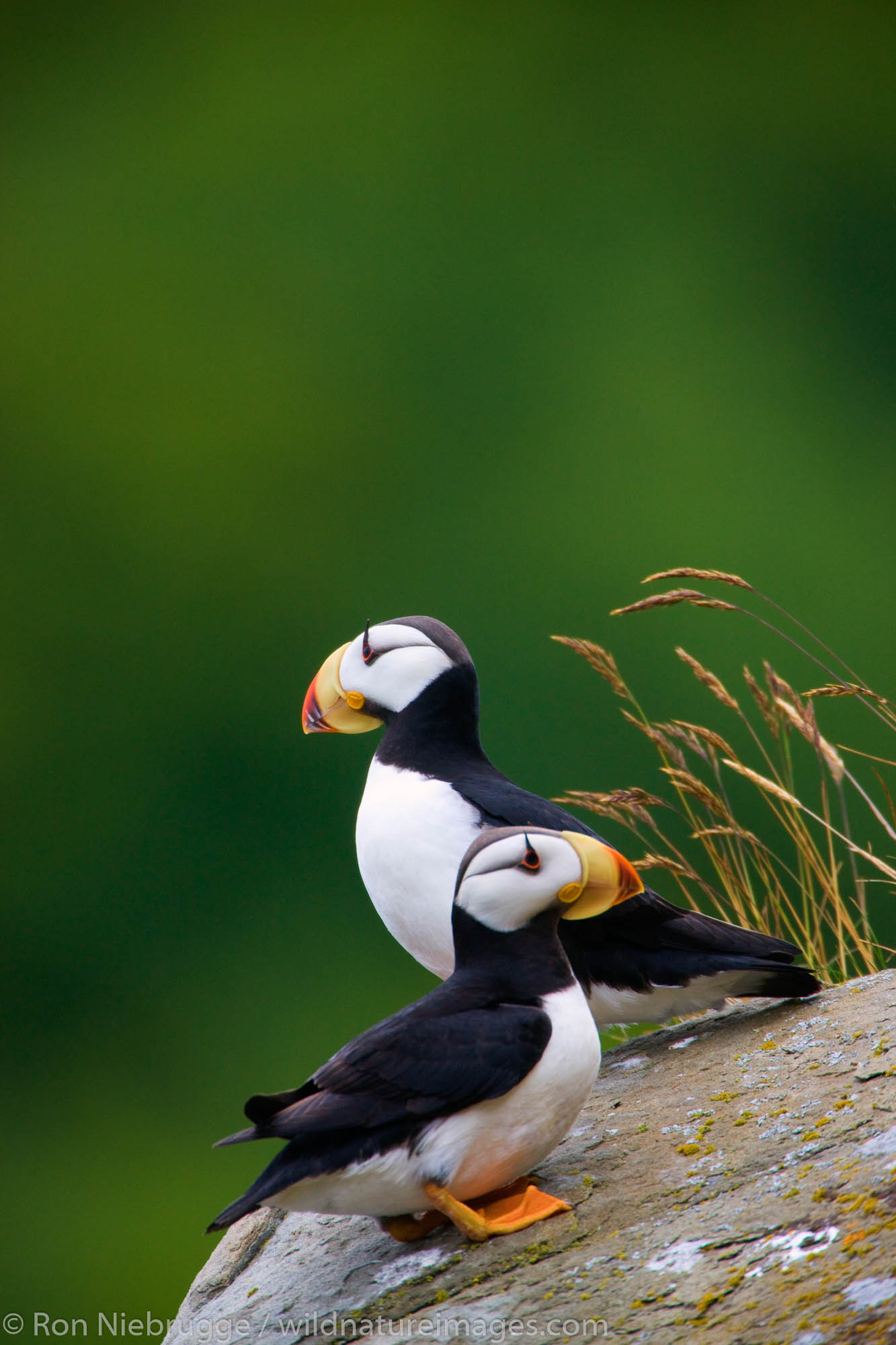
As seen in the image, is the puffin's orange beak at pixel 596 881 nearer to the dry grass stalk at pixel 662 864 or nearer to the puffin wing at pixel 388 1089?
the puffin wing at pixel 388 1089

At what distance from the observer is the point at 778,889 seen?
293 centimetres

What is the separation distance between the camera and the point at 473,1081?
1625mm

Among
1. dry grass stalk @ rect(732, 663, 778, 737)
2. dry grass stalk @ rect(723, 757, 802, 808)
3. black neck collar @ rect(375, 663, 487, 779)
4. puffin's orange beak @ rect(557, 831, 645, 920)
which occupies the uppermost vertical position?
black neck collar @ rect(375, 663, 487, 779)

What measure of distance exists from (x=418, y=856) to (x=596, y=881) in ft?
2.09

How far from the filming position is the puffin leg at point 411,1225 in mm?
1772

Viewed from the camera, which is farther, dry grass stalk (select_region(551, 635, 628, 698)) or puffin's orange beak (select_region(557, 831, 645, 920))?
dry grass stalk (select_region(551, 635, 628, 698))

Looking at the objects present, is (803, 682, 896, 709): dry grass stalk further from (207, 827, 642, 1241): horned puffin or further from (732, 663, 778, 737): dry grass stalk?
(207, 827, 642, 1241): horned puffin

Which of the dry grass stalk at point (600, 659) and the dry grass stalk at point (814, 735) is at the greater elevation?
the dry grass stalk at point (600, 659)

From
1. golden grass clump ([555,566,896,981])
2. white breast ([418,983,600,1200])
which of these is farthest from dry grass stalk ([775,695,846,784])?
white breast ([418,983,600,1200])

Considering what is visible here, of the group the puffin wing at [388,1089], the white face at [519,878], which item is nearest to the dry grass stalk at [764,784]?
the white face at [519,878]

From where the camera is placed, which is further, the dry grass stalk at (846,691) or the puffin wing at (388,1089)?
the dry grass stalk at (846,691)

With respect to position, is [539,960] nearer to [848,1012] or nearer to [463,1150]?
[463,1150]

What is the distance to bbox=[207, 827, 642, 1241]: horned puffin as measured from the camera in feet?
5.25

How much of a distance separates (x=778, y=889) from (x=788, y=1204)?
146cm
